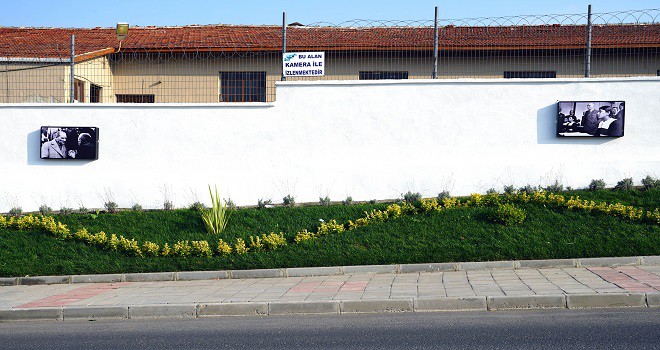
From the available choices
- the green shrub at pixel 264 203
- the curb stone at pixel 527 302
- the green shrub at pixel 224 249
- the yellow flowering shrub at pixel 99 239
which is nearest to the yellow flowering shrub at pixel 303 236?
the green shrub at pixel 224 249

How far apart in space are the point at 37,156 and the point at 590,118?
11.2 meters

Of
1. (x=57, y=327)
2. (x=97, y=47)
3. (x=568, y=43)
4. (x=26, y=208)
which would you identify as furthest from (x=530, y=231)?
(x=97, y=47)

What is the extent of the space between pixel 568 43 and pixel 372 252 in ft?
23.3

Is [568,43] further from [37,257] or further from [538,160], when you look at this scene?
[37,257]

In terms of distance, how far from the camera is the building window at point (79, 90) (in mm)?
15516

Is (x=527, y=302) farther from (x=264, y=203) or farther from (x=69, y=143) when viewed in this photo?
(x=69, y=143)

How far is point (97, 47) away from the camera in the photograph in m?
17.6

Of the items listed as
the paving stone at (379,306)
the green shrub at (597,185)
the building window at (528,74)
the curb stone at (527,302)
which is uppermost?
the building window at (528,74)

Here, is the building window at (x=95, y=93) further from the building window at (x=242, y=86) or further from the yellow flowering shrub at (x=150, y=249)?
the yellow flowering shrub at (x=150, y=249)

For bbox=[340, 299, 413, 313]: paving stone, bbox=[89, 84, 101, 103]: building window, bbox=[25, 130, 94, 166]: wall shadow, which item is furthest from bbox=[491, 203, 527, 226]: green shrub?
bbox=[89, 84, 101, 103]: building window

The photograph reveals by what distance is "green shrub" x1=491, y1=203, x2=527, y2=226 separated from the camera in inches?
470

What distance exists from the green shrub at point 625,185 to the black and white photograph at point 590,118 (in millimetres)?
967

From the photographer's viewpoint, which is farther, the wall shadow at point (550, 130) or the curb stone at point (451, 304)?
the wall shadow at point (550, 130)

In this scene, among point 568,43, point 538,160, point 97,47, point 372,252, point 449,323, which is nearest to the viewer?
point 449,323
